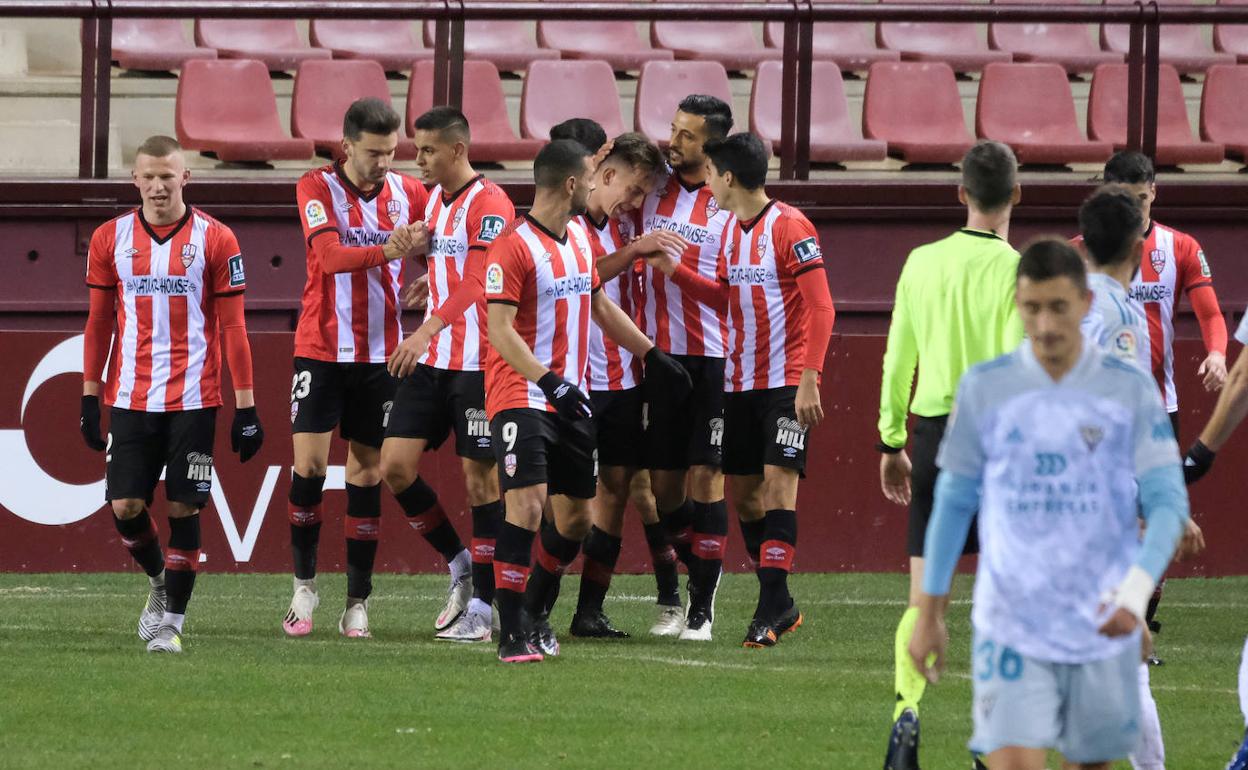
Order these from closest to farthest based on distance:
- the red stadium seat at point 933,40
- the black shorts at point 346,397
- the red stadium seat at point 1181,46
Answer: the black shorts at point 346,397 < the red stadium seat at point 1181,46 < the red stadium seat at point 933,40

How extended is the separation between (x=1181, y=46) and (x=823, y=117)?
3.00m

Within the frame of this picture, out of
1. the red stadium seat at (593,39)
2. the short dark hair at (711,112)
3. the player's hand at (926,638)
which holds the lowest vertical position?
the player's hand at (926,638)

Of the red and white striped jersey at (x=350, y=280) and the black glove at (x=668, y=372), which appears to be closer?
the black glove at (x=668, y=372)

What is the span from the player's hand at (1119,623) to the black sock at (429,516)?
198 inches

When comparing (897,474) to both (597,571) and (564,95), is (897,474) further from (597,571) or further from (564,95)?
(564,95)

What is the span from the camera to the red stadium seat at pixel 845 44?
1360 centimetres

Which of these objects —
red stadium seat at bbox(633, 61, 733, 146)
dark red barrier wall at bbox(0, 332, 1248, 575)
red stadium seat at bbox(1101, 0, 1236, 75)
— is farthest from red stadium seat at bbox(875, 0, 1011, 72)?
dark red barrier wall at bbox(0, 332, 1248, 575)

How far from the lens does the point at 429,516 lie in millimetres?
8641

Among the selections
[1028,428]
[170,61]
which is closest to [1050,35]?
[170,61]

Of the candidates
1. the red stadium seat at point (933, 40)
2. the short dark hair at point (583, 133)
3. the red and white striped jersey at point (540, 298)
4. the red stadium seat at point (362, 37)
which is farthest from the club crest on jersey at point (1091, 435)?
the red stadium seat at point (933, 40)

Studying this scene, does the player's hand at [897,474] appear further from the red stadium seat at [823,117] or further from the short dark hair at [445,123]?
the red stadium seat at [823,117]

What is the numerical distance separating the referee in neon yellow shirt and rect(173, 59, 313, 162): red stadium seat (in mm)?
6876

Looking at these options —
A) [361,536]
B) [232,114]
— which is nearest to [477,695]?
[361,536]

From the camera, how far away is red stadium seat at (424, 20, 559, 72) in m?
13.1
